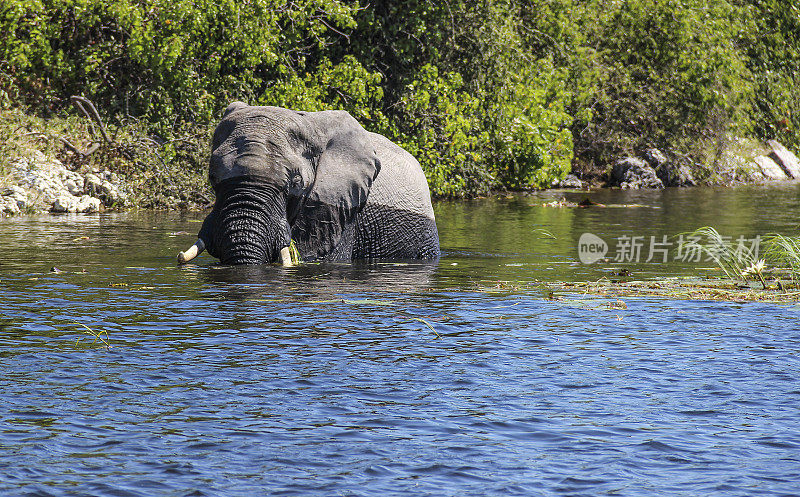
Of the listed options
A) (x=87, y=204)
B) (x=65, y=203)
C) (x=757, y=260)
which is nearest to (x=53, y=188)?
(x=65, y=203)

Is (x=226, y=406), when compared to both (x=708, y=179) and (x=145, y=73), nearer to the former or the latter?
(x=145, y=73)

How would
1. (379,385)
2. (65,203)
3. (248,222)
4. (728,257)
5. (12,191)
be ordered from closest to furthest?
(379,385) → (248,222) → (728,257) → (12,191) → (65,203)

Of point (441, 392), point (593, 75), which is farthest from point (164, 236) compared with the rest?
point (593, 75)

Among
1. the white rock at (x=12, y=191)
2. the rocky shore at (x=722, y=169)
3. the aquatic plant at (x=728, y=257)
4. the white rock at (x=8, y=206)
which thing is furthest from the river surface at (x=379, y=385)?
the rocky shore at (x=722, y=169)

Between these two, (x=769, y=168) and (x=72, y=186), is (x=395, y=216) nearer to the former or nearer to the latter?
(x=72, y=186)

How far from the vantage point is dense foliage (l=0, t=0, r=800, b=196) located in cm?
2492

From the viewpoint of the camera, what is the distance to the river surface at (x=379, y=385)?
6.07 meters

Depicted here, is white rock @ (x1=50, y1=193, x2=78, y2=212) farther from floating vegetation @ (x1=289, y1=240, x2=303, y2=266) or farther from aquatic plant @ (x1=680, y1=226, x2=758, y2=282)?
aquatic plant @ (x1=680, y1=226, x2=758, y2=282)

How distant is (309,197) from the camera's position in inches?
573

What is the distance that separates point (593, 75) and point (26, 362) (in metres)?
29.2

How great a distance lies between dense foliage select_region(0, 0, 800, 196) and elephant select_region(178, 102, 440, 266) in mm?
9430

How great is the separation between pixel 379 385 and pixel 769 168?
125 feet

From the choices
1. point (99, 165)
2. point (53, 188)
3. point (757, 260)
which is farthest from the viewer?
point (99, 165)

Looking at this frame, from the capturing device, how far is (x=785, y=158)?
44625mm
